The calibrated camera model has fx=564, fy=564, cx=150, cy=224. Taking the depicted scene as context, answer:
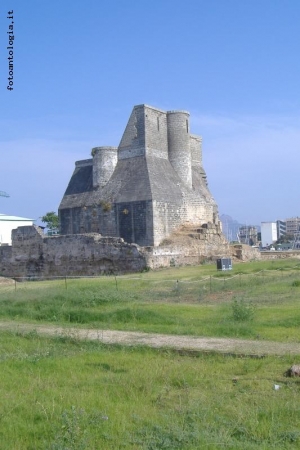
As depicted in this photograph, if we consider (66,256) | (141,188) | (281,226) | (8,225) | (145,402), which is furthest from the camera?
(281,226)

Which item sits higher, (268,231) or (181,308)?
(268,231)

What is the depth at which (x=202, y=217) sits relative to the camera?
29.5 metres

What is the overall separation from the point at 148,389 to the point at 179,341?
2523 millimetres

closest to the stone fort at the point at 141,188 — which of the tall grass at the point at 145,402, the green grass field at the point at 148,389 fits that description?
the green grass field at the point at 148,389

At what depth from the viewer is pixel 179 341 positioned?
810 centimetres

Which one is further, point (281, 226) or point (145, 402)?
point (281, 226)

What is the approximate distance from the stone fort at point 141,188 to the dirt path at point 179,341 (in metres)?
16.6

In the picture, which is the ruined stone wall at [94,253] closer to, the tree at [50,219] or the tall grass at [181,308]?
the tall grass at [181,308]

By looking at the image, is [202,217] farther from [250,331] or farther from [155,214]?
[250,331]

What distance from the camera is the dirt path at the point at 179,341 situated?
24.0 ft

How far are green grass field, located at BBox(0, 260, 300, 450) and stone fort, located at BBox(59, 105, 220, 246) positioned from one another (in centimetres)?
1537

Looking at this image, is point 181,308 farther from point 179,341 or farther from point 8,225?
point 8,225

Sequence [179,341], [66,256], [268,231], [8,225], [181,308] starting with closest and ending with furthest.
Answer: [179,341] < [181,308] < [66,256] < [8,225] < [268,231]

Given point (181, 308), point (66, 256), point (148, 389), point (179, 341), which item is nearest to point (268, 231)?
point (66, 256)
